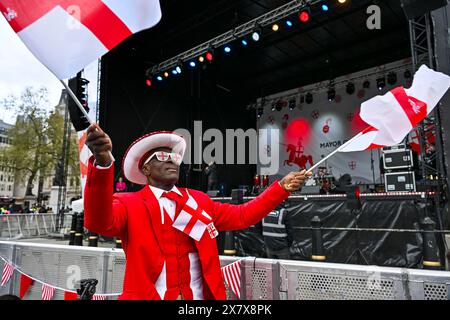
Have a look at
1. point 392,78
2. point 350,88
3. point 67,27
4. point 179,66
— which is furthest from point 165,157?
point 350,88

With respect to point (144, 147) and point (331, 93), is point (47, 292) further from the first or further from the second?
point (331, 93)

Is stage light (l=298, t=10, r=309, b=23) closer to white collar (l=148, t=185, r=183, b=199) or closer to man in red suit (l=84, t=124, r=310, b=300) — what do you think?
man in red suit (l=84, t=124, r=310, b=300)

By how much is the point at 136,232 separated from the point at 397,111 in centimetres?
198

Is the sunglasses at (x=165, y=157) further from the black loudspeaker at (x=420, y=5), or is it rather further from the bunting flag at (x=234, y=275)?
the black loudspeaker at (x=420, y=5)

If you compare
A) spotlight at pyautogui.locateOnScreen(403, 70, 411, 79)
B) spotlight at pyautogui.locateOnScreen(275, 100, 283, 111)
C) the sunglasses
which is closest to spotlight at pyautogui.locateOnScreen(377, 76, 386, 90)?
spotlight at pyautogui.locateOnScreen(403, 70, 411, 79)

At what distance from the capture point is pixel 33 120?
90.2 ft

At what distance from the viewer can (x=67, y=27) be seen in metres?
1.68

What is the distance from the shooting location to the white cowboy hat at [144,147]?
222 cm

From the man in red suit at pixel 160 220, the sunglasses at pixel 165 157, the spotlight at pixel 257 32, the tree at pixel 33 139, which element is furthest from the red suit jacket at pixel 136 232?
the tree at pixel 33 139

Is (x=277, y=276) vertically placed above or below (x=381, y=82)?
below

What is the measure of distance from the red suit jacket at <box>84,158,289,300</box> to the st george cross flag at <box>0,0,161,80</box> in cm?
54

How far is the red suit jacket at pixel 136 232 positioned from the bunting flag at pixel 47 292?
5.44 ft

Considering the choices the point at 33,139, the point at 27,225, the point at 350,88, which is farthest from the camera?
the point at 33,139
